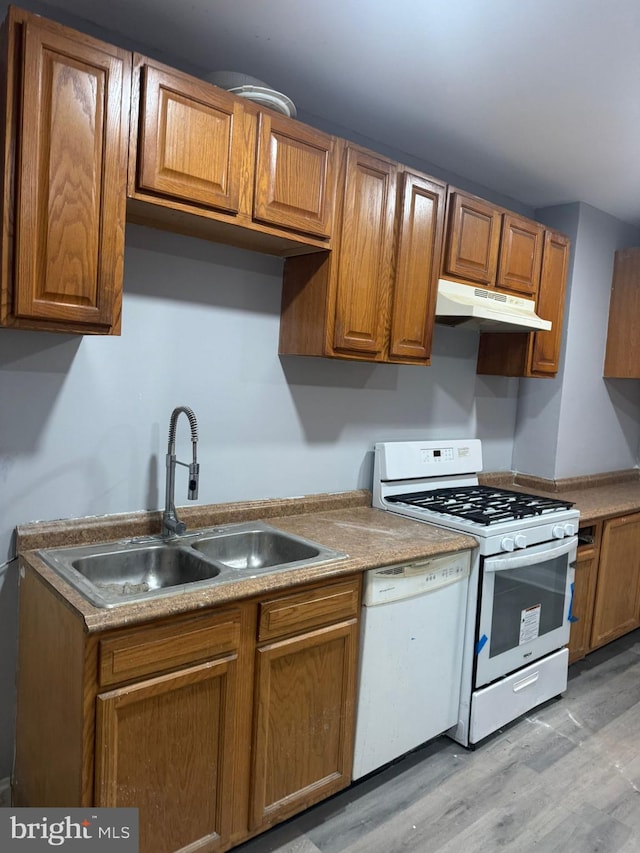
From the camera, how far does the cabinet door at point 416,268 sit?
7.84 ft

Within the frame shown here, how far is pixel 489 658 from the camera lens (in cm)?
239

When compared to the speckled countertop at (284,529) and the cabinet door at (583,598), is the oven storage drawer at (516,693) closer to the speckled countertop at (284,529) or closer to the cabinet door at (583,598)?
the cabinet door at (583,598)

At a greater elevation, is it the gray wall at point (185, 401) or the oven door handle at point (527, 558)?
the gray wall at point (185, 401)

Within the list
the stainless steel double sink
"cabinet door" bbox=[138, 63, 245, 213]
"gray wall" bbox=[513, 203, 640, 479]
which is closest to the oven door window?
the stainless steel double sink

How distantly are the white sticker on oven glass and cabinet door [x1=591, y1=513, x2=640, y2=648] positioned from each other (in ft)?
2.29

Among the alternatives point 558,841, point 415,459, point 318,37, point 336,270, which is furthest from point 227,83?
point 558,841

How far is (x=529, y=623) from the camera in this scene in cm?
256

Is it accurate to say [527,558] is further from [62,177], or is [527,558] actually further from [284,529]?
[62,177]

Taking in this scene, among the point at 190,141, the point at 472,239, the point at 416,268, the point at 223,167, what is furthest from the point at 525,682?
the point at 190,141

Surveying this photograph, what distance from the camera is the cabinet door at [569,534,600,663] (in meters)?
2.98

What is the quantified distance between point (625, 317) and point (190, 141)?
2966 mm

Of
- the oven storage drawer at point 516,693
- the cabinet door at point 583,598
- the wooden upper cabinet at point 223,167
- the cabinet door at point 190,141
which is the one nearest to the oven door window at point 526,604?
the oven storage drawer at point 516,693

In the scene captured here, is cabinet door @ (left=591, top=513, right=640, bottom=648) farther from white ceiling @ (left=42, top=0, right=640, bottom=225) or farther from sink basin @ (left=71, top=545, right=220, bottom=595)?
sink basin @ (left=71, top=545, right=220, bottom=595)

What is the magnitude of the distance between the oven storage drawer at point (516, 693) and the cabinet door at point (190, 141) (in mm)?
2109
